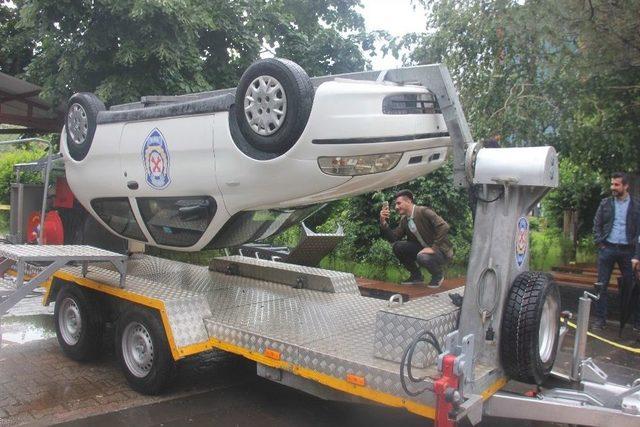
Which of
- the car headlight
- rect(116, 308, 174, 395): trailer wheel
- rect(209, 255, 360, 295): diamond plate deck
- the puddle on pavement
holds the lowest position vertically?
the puddle on pavement

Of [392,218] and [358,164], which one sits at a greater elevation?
[358,164]

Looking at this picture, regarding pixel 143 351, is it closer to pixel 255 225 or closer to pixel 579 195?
pixel 255 225

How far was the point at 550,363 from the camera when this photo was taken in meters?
3.85

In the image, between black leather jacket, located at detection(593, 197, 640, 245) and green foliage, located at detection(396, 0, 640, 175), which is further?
green foliage, located at detection(396, 0, 640, 175)

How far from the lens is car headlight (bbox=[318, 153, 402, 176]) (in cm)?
422

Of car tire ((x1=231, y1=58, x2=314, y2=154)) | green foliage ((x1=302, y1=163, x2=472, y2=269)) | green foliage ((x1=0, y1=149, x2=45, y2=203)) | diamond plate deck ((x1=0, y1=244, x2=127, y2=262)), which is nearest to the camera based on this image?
car tire ((x1=231, y1=58, x2=314, y2=154))

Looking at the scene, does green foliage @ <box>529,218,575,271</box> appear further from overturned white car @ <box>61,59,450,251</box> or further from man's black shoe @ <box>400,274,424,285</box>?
overturned white car @ <box>61,59,450,251</box>

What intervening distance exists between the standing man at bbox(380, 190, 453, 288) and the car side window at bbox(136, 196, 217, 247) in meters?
2.70

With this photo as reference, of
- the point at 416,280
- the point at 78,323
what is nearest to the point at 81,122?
the point at 78,323

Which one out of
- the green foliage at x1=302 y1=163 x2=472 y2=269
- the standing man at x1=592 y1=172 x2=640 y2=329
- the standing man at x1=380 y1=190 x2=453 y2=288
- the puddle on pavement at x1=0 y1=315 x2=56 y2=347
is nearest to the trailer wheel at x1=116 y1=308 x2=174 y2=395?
the puddle on pavement at x1=0 y1=315 x2=56 y2=347

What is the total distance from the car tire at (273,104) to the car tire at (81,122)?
205 centimetres

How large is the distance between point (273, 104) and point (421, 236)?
3700 millimetres

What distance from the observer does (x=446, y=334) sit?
378 centimetres

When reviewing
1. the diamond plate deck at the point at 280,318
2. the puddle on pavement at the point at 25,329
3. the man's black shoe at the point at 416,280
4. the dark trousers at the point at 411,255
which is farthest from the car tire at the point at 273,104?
the man's black shoe at the point at 416,280
